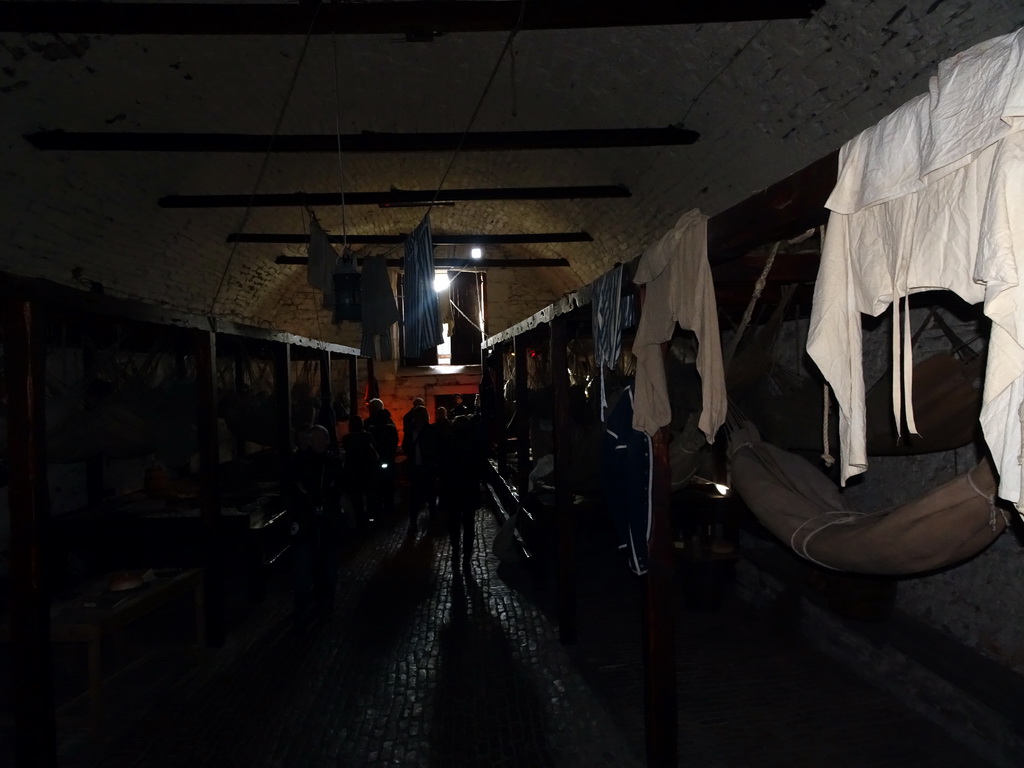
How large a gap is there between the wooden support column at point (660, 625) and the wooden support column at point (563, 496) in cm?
152

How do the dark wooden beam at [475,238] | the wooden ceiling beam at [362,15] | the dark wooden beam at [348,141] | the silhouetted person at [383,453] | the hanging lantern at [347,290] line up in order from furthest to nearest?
1. the silhouetted person at [383,453]
2. the dark wooden beam at [475,238]
3. the hanging lantern at [347,290]
4. the dark wooden beam at [348,141]
5. the wooden ceiling beam at [362,15]

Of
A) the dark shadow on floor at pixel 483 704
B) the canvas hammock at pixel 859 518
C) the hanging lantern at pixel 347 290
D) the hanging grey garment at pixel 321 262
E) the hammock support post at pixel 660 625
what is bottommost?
the dark shadow on floor at pixel 483 704

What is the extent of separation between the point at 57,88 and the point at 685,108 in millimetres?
4871

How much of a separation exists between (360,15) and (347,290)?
2.43m

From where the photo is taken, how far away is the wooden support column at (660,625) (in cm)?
291

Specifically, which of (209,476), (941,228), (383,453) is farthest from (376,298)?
(941,228)

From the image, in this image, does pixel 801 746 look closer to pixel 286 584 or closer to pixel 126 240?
pixel 286 584

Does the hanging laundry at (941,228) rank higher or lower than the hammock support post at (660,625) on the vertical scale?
higher

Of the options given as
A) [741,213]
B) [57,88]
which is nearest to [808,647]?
[741,213]

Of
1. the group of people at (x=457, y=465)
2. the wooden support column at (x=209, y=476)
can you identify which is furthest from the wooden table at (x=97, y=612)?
the group of people at (x=457, y=465)

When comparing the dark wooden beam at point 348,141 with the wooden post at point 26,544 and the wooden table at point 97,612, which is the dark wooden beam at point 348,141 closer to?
the wooden post at point 26,544

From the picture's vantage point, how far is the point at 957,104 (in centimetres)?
124

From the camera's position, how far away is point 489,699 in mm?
3768

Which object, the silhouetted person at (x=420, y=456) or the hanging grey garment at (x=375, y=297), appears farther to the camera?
the silhouetted person at (x=420, y=456)
